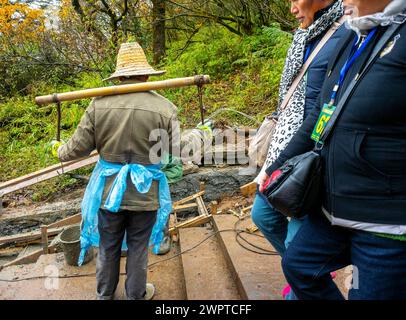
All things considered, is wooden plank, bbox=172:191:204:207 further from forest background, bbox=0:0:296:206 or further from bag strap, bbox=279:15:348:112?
bag strap, bbox=279:15:348:112

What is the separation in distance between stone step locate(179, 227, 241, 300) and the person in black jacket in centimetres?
180

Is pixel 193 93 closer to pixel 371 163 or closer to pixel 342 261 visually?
pixel 342 261

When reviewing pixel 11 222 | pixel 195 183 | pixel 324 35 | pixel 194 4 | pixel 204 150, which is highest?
pixel 194 4

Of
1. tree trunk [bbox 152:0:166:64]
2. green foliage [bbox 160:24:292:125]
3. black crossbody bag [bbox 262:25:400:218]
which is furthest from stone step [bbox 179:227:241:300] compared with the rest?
tree trunk [bbox 152:0:166:64]

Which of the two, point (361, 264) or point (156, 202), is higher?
point (361, 264)

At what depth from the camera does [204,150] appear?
576 cm

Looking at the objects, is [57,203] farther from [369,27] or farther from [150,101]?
[369,27]

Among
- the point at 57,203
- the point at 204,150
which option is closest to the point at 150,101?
the point at 204,150

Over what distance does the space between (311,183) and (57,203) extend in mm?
5412

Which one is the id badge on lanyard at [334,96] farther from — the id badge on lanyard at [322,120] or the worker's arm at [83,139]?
the worker's arm at [83,139]

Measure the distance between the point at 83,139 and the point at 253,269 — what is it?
1870mm

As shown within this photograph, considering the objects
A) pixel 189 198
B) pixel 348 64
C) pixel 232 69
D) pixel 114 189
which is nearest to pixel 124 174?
pixel 114 189

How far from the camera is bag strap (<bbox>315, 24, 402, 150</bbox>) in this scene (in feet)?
4.80

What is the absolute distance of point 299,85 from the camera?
2184 millimetres
